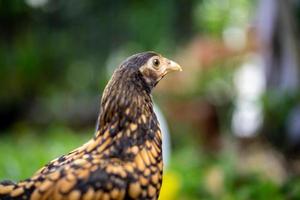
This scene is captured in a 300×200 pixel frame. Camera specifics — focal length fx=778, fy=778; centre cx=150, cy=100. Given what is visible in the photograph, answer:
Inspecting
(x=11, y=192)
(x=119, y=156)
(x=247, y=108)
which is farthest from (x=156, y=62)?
(x=247, y=108)

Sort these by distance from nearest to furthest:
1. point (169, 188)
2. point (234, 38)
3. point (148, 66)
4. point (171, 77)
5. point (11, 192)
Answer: point (11, 192) → point (148, 66) → point (169, 188) → point (171, 77) → point (234, 38)

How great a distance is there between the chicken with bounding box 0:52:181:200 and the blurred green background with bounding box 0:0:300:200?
389cm

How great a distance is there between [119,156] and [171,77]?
859 centimetres

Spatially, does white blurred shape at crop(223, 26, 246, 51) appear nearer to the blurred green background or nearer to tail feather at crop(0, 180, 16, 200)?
the blurred green background

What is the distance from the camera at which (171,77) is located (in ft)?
35.4

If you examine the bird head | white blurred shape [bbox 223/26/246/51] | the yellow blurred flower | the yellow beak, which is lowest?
the bird head

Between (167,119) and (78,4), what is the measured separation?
2182 millimetres

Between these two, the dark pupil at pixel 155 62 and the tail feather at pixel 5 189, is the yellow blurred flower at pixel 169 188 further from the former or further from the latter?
the tail feather at pixel 5 189

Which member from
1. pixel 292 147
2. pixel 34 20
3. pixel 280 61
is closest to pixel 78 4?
pixel 34 20

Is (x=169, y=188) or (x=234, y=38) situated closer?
(x=169, y=188)

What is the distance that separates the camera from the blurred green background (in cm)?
723

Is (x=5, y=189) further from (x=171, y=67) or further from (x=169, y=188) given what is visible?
(x=169, y=188)

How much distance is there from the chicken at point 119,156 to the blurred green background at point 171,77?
3891 mm

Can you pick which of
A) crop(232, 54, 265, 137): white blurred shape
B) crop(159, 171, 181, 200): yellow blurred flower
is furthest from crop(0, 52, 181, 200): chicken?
crop(232, 54, 265, 137): white blurred shape
